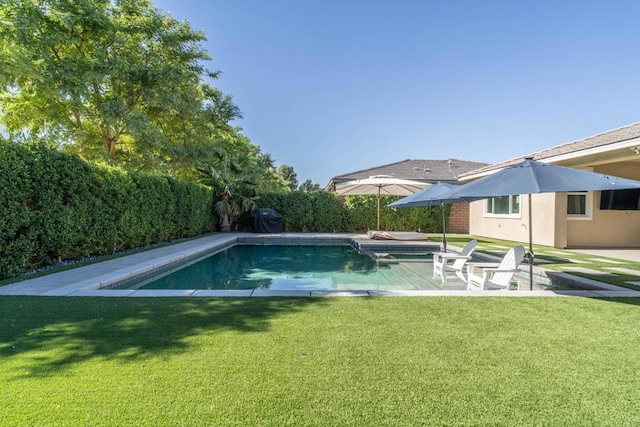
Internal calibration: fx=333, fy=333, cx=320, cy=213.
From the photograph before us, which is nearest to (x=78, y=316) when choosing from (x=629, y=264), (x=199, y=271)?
(x=199, y=271)

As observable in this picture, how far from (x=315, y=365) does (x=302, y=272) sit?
23.1 feet

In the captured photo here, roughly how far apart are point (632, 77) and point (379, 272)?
16919 millimetres

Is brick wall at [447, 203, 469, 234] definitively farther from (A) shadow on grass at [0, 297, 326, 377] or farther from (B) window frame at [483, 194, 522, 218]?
(A) shadow on grass at [0, 297, 326, 377]

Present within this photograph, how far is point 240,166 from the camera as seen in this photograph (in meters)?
21.1

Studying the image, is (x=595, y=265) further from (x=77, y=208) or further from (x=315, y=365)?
(x=77, y=208)

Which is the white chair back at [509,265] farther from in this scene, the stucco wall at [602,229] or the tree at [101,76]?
the tree at [101,76]

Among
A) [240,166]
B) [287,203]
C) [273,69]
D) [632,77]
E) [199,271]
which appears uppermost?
[273,69]

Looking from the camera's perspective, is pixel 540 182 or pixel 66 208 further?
pixel 66 208

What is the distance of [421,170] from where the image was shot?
1099 inches

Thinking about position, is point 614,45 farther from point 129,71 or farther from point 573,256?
point 129,71

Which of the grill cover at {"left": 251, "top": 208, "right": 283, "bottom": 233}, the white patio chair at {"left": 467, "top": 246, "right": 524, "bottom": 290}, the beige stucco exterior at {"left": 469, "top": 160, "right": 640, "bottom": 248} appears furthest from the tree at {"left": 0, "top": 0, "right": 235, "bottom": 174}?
the beige stucco exterior at {"left": 469, "top": 160, "right": 640, "bottom": 248}

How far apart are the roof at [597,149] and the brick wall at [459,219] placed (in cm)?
877

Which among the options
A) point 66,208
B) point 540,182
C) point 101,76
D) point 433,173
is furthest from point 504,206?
point 101,76

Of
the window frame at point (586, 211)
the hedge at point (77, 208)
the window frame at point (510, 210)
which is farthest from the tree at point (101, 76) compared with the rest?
the window frame at point (586, 211)
